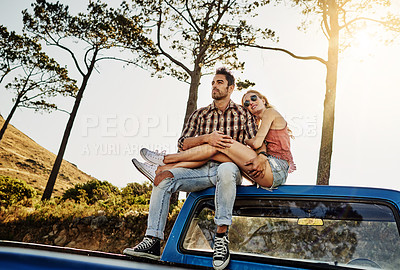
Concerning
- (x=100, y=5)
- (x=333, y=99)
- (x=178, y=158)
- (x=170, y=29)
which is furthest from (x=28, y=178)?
(x=178, y=158)

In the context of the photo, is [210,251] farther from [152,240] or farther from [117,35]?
[117,35]

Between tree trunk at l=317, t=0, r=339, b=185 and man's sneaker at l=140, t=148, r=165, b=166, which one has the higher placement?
tree trunk at l=317, t=0, r=339, b=185

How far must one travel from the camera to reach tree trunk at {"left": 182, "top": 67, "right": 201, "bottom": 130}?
504 inches

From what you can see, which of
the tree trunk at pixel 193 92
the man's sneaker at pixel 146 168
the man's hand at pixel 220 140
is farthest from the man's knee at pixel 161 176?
the tree trunk at pixel 193 92

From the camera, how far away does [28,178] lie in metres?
39.2

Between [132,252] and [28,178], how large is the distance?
41.4 meters

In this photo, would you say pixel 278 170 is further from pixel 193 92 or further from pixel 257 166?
pixel 193 92

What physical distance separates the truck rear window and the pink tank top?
87cm

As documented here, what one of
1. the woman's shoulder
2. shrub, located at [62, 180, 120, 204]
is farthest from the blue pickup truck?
shrub, located at [62, 180, 120, 204]

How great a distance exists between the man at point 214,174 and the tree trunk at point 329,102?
7.11 m

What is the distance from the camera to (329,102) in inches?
420

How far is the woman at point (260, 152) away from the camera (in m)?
2.89

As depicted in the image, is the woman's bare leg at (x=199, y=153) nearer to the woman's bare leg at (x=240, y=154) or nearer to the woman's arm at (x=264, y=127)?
the woman's bare leg at (x=240, y=154)

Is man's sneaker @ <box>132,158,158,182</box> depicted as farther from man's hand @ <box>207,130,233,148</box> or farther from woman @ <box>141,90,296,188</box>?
man's hand @ <box>207,130,233,148</box>
